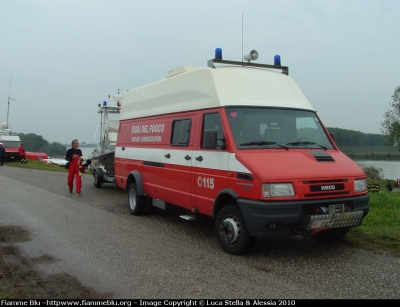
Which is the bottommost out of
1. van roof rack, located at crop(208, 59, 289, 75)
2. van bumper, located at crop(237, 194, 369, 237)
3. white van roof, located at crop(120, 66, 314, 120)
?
van bumper, located at crop(237, 194, 369, 237)

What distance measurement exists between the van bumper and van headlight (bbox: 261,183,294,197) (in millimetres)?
110

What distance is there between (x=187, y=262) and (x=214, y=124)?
7.62 ft

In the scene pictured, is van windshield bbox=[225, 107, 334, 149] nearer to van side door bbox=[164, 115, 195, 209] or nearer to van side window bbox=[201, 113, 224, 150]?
van side window bbox=[201, 113, 224, 150]

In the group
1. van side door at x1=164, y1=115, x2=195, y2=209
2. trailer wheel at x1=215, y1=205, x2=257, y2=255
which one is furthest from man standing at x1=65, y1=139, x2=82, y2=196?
trailer wheel at x1=215, y1=205, x2=257, y2=255

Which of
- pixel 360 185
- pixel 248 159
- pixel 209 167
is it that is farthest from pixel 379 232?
pixel 209 167

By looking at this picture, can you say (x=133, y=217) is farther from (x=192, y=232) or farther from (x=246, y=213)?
(x=246, y=213)

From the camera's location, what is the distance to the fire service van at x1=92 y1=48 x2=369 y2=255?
5875mm

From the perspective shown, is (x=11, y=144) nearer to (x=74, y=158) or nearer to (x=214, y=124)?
(x=74, y=158)

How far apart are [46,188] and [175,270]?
35.0 ft

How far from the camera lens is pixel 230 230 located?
6402 mm

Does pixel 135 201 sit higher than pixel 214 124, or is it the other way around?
pixel 214 124

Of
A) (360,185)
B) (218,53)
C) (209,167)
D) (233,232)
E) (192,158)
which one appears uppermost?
(218,53)

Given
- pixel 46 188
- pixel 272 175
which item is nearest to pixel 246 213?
pixel 272 175

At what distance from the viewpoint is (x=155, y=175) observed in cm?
895
